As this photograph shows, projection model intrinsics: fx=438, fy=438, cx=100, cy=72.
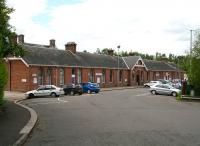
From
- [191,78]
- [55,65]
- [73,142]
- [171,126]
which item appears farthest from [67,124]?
[55,65]

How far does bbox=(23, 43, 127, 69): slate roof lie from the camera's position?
58800 millimetres

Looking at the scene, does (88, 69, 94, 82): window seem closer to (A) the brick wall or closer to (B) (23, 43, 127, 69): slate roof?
(B) (23, 43, 127, 69): slate roof

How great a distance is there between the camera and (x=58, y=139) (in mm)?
14062

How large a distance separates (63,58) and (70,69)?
6.56ft

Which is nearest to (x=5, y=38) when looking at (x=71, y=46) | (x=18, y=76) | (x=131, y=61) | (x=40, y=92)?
(x=40, y=92)

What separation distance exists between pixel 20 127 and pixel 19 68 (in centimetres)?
4145

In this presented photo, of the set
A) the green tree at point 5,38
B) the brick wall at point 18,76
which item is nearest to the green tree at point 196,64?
the green tree at point 5,38

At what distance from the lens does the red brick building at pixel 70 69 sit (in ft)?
188

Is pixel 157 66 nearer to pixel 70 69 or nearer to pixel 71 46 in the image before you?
pixel 71 46

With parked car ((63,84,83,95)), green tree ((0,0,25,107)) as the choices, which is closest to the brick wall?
parked car ((63,84,83,95))

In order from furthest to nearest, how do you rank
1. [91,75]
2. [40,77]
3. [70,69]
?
[91,75] → [70,69] → [40,77]

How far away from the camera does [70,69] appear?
64.5 m

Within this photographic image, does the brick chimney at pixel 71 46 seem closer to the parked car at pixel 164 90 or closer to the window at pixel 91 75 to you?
the window at pixel 91 75

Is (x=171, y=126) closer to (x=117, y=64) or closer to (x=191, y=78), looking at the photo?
(x=191, y=78)
